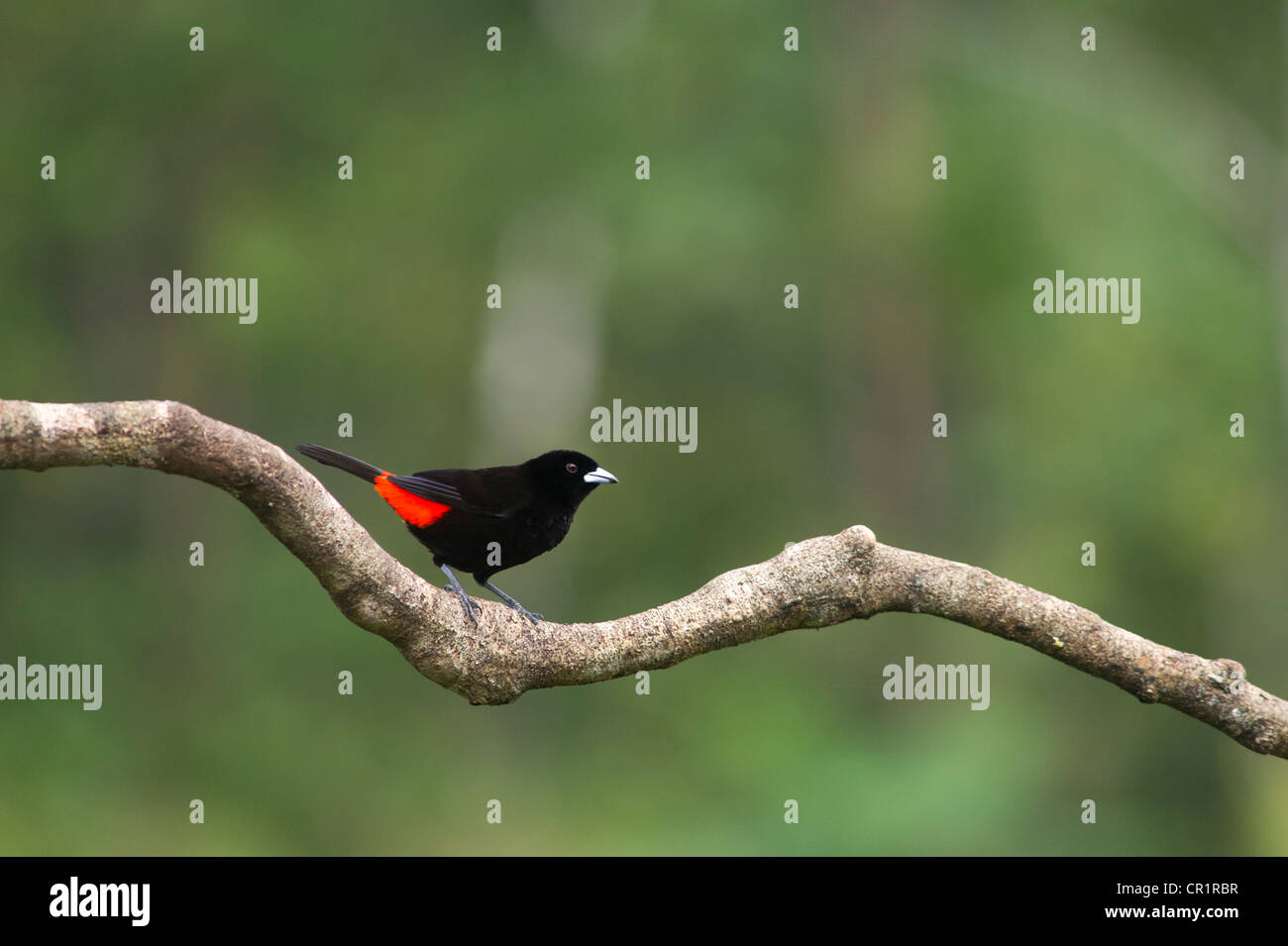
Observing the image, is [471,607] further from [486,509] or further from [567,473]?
[567,473]

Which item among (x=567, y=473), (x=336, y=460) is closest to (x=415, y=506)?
(x=567, y=473)

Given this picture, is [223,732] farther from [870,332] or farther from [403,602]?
[403,602]

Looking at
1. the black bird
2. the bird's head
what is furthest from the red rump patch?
the bird's head

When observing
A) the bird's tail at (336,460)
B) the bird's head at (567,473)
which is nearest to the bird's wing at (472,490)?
the bird's head at (567,473)

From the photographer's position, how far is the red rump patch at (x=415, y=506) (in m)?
4.46

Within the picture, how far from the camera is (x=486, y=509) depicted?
4.54m

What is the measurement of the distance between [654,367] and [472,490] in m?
12.2

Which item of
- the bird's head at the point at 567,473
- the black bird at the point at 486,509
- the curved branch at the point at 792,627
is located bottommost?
the curved branch at the point at 792,627

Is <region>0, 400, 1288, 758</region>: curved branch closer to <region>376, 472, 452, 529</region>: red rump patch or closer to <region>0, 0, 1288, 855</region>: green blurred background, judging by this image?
<region>376, 472, 452, 529</region>: red rump patch

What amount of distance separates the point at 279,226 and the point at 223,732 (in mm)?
5949

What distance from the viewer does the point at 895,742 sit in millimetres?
13039

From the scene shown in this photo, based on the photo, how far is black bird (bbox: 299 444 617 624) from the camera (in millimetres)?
4508

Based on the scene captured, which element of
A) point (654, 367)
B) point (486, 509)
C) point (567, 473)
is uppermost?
point (654, 367)

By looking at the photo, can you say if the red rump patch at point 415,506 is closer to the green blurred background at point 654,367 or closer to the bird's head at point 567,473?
the bird's head at point 567,473
